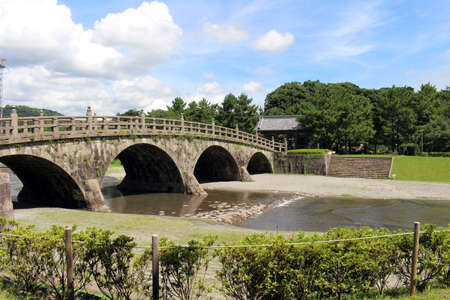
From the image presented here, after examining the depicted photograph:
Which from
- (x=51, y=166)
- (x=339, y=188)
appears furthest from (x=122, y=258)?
(x=339, y=188)

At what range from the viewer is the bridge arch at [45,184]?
19594 mm

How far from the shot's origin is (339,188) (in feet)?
101

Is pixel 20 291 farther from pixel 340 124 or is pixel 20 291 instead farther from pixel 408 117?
pixel 408 117

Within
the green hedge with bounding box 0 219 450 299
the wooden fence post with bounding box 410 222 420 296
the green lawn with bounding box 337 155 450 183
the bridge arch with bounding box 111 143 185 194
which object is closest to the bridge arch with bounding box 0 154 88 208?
the bridge arch with bounding box 111 143 185 194

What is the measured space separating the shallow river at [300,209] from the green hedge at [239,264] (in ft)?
30.1

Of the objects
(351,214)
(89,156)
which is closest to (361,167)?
(351,214)

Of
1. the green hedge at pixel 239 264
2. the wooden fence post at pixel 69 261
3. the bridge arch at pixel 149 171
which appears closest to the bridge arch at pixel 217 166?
the bridge arch at pixel 149 171

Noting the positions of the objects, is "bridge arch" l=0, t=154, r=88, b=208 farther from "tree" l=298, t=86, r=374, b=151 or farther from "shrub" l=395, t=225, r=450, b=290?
"tree" l=298, t=86, r=374, b=151

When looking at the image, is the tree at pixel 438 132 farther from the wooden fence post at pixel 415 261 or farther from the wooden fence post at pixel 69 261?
the wooden fence post at pixel 69 261

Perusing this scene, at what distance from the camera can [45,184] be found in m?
21.7

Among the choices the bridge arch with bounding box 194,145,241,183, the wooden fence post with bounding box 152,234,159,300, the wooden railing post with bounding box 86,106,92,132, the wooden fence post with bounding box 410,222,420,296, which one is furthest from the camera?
the bridge arch with bounding box 194,145,241,183

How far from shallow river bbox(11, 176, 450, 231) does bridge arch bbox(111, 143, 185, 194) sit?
1820mm

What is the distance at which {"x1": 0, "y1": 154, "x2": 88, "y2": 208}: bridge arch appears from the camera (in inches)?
771

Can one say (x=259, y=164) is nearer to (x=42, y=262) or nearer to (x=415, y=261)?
(x=415, y=261)
